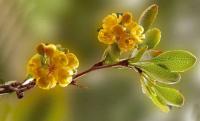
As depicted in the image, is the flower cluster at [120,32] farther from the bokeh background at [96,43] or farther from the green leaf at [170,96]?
the bokeh background at [96,43]

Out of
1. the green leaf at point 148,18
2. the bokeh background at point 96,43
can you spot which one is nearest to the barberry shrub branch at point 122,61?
the green leaf at point 148,18

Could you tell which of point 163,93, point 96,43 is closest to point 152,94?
point 163,93

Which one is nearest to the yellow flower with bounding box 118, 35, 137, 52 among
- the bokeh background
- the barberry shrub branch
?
the barberry shrub branch

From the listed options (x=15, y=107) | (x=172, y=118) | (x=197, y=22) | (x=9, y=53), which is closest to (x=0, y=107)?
(x=15, y=107)

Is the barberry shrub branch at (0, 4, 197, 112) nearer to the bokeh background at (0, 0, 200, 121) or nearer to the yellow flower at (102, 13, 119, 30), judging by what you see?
the yellow flower at (102, 13, 119, 30)

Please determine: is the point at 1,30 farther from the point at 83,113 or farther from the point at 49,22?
the point at 83,113

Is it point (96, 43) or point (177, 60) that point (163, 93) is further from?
point (96, 43)
